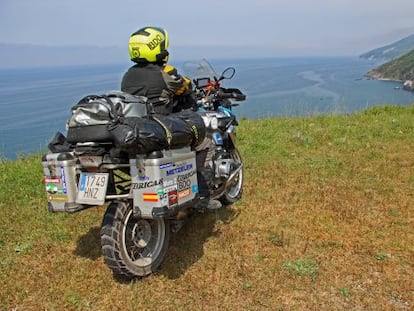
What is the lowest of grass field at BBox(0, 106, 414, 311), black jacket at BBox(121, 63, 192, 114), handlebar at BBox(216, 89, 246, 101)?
grass field at BBox(0, 106, 414, 311)

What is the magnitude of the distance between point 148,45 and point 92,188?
135cm

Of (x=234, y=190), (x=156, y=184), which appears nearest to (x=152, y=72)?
(x=156, y=184)

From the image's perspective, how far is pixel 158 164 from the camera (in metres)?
3.12

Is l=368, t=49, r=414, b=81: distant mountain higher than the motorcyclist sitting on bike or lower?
lower

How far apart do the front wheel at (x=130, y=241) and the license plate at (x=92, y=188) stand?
0.53ft

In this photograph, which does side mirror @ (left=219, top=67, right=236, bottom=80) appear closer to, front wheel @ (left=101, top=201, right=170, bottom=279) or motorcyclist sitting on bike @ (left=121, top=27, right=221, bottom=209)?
motorcyclist sitting on bike @ (left=121, top=27, right=221, bottom=209)

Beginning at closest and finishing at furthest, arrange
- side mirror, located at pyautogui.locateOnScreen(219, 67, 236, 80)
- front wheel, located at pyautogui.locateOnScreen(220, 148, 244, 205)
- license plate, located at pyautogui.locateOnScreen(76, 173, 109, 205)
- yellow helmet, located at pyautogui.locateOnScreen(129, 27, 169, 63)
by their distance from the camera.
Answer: license plate, located at pyautogui.locateOnScreen(76, 173, 109, 205) → yellow helmet, located at pyautogui.locateOnScreen(129, 27, 169, 63) → front wheel, located at pyautogui.locateOnScreen(220, 148, 244, 205) → side mirror, located at pyautogui.locateOnScreen(219, 67, 236, 80)

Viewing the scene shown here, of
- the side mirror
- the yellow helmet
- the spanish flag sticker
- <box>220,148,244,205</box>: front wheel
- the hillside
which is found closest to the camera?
the spanish flag sticker

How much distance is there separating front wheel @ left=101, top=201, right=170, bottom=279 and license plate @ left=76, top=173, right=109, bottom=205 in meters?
0.16

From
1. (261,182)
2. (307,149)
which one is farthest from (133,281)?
(307,149)

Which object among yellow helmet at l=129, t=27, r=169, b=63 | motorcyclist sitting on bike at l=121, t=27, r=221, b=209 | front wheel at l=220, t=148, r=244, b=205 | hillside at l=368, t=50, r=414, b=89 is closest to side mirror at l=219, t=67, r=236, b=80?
front wheel at l=220, t=148, r=244, b=205

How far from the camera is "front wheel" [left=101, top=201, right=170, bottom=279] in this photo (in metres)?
3.27

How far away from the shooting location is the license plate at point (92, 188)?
10.7 feet

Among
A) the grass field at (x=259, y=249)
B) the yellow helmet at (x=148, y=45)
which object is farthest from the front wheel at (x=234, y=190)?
the yellow helmet at (x=148, y=45)
